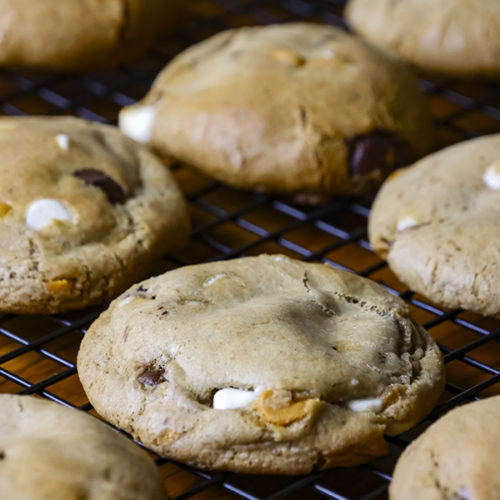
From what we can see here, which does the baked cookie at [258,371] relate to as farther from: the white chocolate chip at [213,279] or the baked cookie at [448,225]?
the baked cookie at [448,225]

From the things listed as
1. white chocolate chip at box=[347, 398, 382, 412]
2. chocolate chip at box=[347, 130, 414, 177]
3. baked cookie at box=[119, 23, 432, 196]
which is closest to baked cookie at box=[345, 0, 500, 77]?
baked cookie at box=[119, 23, 432, 196]

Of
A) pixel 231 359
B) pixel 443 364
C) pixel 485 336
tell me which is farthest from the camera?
pixel 485 336

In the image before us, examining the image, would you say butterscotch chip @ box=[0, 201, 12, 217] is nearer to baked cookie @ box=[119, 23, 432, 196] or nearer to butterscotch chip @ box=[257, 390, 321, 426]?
baked cookie @ box=[119, 23, 432, 196]

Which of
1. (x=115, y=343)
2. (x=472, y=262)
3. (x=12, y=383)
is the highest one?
(x=472, y=262)

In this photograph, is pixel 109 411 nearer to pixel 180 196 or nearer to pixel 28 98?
pixel 180 196

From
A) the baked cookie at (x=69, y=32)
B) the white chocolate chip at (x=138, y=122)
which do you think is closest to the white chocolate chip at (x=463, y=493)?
the white chocolate chip at (x=138, y=122)

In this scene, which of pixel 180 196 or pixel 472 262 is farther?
pixel 180 196

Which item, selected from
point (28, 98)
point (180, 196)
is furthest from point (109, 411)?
point (28, 98)
